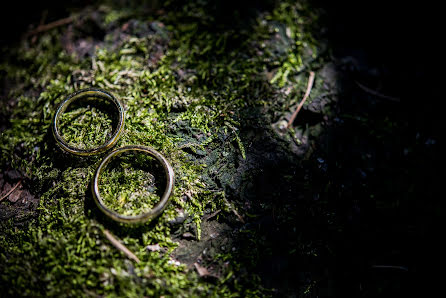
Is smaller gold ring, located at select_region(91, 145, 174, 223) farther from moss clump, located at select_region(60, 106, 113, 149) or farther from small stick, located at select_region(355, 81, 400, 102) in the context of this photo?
small stick, located at select_region(355, 81, 400, 102)

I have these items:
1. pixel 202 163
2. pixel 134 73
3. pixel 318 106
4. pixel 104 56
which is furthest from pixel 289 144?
pixel 104 56

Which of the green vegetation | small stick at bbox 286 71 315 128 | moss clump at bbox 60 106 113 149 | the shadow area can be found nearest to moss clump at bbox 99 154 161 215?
the green vegetation

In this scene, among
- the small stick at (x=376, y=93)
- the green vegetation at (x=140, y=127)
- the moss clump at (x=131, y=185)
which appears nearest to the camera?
the green vegetation at (x=140, y=127)

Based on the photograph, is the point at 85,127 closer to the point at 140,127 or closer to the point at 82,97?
the point at 82,97

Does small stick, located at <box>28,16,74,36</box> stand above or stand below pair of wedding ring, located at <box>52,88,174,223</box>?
above

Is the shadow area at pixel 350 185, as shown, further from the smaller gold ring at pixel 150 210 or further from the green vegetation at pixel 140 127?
the smaller gold ring at pixel 150 210

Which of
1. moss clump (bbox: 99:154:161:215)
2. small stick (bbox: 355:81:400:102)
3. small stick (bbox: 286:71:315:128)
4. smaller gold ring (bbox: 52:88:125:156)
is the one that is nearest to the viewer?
moss clump (bbox: 99:154:161:215)

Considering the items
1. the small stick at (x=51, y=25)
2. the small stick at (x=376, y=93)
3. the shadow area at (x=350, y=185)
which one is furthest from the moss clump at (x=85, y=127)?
the small stick at (x=376, y=93)

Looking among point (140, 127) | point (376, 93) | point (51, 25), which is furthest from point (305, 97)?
point (51, 25)
